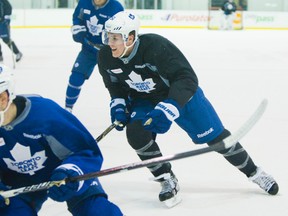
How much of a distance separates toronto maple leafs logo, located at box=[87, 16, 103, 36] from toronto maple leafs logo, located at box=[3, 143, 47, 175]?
2488 millimetres

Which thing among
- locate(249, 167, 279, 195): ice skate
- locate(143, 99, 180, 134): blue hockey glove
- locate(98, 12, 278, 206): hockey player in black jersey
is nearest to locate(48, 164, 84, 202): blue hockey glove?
locate(143, 99, 180, 134): blue hockey glove

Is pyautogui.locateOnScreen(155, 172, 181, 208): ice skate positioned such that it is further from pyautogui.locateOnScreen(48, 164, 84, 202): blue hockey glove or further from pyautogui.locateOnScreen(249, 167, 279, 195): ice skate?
pyautogui.locateOnScreen(48, 164, 84, 202): blue hockey glove

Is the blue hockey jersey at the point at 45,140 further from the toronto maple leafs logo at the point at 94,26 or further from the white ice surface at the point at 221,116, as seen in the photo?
the toronto maple leafs logo at the point at 94,26

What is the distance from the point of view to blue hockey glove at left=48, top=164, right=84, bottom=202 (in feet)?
5.81

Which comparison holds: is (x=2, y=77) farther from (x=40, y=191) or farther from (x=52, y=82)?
(x=52, y=82)

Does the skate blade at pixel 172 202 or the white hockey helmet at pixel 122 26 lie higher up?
the white hockey helmet at pixel 122 26

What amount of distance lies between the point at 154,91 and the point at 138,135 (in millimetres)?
269

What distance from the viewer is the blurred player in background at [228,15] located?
14781mm

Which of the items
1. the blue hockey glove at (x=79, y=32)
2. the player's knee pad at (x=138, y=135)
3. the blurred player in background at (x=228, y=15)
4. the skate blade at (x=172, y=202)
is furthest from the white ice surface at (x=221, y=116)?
the blurred player in background at (x=228, y=15)

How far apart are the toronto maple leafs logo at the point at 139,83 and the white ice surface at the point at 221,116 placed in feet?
1.71

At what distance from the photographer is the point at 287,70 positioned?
297 inches

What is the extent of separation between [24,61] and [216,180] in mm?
5556

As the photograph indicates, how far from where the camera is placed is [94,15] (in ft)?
14.2

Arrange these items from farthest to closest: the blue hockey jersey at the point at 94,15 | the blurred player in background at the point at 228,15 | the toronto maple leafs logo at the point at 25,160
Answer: the blurred player in background at the point at 228,15 < the blue hockey jersey at the point at 94,15 < the toronto maple leafs logo at the point at 25,160
